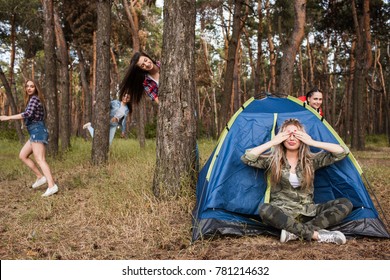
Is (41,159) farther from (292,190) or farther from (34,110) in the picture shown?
(292,190)

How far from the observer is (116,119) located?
5887 millimetres

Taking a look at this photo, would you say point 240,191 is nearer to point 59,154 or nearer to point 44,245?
point 44,245

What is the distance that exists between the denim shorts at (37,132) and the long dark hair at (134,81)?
1.52m

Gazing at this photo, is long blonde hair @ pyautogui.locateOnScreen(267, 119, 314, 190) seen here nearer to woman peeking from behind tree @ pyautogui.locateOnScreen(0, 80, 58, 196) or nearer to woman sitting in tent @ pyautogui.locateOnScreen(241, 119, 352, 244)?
woman sitting in tent @ pyautogui.locateOnScreen(241, 119, 352, 244)

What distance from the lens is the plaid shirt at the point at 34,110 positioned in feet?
19.0

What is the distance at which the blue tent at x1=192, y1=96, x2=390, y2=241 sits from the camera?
155 inches

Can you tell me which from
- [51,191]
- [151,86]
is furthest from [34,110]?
[151,86]

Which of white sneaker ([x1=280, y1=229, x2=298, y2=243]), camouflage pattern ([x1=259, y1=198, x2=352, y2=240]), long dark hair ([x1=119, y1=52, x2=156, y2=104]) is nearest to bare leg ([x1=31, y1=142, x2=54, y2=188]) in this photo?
long dark hair ([x1=119, y1=52, x2=156, y2=104])

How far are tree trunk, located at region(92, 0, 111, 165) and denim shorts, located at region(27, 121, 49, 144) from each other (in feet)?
7.24

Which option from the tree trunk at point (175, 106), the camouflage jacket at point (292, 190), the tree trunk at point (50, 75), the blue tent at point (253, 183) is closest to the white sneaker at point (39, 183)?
the tree trunk at point (175, 106)

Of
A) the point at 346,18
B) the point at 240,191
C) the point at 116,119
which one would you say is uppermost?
the point at 346,18

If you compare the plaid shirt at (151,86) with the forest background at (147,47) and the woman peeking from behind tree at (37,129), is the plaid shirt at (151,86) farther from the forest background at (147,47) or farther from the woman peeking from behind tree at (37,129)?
the woman peeking from behind tree at (37,129)
